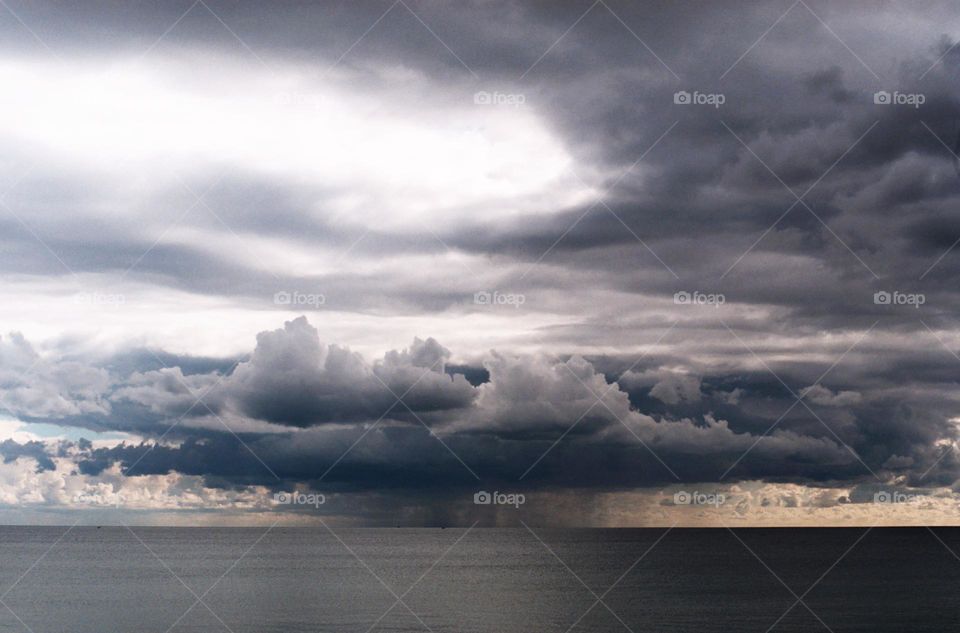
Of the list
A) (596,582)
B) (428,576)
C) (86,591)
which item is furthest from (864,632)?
(86,591)

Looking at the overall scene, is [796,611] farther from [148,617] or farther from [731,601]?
[148,617]

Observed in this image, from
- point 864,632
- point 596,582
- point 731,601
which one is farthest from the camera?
point 596,582

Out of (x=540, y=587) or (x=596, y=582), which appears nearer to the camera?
(x=540, y=587)

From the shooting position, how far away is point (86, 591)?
158375 millimetres

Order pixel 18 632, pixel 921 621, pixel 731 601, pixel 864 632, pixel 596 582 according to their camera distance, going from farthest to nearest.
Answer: pixel 596 582, pixel 731 601, pixel 921 621, pixel 864 632, pixel 18 632

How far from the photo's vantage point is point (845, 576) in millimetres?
198125

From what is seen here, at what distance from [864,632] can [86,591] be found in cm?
12088

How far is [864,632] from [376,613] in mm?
60559

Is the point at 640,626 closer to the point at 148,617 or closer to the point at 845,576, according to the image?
the point at 148,617

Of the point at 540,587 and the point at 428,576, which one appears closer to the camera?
the point at 540,587

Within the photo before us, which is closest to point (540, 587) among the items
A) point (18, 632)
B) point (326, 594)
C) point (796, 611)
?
point (326, 594)

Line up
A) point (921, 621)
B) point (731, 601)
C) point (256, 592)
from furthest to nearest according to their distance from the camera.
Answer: point (256, 592), point (731, 601), point (921, 621)

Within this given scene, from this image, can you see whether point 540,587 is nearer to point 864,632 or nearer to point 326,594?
point 326,594

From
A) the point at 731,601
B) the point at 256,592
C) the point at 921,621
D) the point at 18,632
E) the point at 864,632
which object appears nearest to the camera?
the point at 18,632
